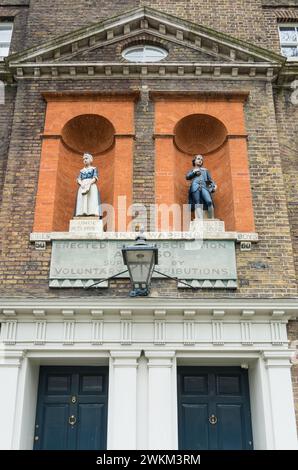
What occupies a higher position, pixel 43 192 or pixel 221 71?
pixel 221 71

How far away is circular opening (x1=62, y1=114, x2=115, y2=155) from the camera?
1119 centimetres

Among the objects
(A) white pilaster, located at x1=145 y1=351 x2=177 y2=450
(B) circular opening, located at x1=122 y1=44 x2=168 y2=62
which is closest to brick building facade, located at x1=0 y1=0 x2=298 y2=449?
(A) white pilaster, located at x1=145 y1=351 x2=177 y2=450

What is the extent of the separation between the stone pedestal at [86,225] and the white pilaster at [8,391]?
7.73 ft

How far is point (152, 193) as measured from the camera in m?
10.2

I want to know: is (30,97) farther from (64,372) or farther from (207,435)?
(207,435)

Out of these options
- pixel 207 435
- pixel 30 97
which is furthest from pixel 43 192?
pixel 207 435

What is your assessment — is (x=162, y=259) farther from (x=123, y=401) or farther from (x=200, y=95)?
(x=200, y=95)

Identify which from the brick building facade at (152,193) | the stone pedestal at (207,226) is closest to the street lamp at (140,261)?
the brick building facade at (152,193)

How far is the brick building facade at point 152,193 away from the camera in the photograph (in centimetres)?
863

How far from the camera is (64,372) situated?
30.6ft

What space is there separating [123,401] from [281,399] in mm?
2392

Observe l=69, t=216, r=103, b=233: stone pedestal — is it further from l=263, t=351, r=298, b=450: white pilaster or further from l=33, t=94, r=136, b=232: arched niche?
l=263, t=351, r=298, b=450: white pilaster

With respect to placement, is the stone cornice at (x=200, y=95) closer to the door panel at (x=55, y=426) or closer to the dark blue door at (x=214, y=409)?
the dark blue door at (x=214, y=409)

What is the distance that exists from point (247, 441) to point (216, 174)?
5028 millimetres
